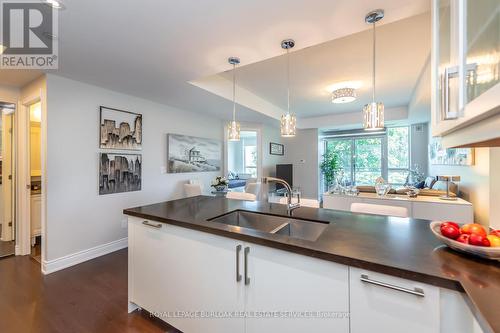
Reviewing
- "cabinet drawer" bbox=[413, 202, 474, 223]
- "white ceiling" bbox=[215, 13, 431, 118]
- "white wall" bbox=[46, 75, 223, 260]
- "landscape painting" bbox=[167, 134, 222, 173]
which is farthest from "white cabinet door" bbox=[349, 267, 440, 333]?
"landscape painting" bbox=[167, 134, 222, 173]

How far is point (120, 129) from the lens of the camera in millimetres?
3279

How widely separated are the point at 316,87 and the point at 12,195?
5.01 m

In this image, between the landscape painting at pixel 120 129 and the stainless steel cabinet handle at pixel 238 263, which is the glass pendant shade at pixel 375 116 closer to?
the stainless steel cabinet handle at pixel 238 263

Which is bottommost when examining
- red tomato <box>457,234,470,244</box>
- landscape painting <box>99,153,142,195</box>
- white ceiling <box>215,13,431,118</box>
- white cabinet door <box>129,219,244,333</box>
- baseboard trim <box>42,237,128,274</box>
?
baseboard trim <box>42,237,128,274</box>

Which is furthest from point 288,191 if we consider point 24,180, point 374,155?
point 374,155

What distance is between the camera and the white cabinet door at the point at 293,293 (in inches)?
40.3

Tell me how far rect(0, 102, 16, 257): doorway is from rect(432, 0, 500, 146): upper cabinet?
185 inches

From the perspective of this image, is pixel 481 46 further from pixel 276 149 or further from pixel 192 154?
pixel 276 149

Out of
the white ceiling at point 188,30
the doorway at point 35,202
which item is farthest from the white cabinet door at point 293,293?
the doorway at point 35,202

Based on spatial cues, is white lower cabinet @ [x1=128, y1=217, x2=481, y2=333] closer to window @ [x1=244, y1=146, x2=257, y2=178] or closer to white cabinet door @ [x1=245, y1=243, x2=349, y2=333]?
white cabinet door @ [x1=245, y1=243, x2=349, y2=333]

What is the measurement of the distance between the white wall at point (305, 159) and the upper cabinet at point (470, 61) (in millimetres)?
5695

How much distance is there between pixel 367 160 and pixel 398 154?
2.70ft

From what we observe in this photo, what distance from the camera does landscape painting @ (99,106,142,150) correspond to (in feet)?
10.2

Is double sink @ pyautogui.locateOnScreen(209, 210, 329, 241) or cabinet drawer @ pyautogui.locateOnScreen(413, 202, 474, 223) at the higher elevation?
double sink @ pyautogui.locateOnScreen(209, 210, 329, 241)
